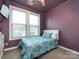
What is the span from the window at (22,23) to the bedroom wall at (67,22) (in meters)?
1.23

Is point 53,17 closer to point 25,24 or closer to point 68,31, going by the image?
point 68,31

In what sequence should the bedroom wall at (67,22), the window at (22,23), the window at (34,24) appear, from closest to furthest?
the bedroom wall at (67,22) → the window at (22,23) → the window at (34,24)

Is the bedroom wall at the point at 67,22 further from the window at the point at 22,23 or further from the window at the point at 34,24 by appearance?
the window at the point at 22,23

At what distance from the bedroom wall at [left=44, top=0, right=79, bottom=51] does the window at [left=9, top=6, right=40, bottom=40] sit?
123 cm

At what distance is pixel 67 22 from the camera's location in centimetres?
368

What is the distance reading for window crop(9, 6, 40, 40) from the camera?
3.70m

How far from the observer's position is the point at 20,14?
4074 millimetres

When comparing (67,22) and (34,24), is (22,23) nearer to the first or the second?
(34,24)

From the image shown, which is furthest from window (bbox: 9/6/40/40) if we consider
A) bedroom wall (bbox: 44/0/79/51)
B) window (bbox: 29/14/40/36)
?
bedroom wall (bbox: 44/0/79/51)

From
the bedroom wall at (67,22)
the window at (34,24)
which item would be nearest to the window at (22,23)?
the window at (34,24)

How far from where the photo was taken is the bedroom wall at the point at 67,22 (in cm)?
322

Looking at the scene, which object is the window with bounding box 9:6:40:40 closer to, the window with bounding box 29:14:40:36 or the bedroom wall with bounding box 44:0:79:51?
the window with bounding box 29:14:40:36

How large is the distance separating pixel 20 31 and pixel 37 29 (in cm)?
145

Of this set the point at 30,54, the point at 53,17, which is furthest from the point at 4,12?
the point at 53,17
